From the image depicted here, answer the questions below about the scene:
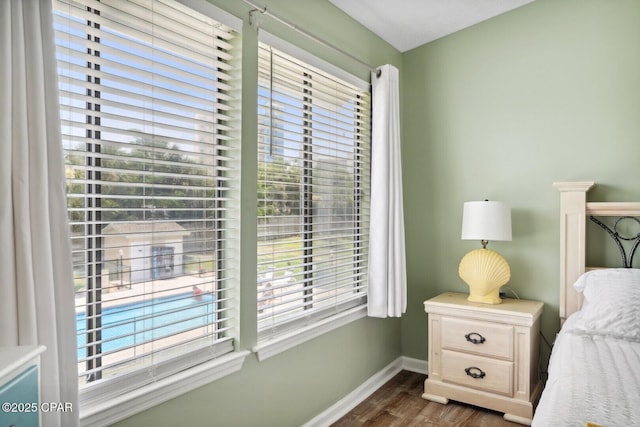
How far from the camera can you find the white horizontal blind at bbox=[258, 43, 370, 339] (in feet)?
7.23

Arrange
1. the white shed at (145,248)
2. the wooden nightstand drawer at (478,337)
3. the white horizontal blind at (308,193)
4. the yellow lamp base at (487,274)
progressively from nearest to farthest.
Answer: the white shed at (145,248), the white horizontal blind at (308,193), the wooden nightstand drawer at (478,337), the yellow lamp base at (487,274)

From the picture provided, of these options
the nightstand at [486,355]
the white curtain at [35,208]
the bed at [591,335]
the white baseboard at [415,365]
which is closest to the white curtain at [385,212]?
the nightstand at [486,355]

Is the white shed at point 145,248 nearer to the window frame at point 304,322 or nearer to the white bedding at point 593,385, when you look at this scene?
the window frame at point 304,322

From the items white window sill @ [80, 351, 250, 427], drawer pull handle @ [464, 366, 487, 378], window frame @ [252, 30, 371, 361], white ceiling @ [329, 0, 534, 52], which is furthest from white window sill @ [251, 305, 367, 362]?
white ceiling @ [329, 0, 534, 52]

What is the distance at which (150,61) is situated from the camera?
5.37 ft

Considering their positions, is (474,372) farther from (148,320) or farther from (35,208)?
(35,208)

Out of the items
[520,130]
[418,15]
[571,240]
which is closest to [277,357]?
[571,240]

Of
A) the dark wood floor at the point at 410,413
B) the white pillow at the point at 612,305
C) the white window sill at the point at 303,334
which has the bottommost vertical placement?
the dark wood floor at the point at 410,413

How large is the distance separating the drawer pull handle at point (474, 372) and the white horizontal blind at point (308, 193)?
80 cm

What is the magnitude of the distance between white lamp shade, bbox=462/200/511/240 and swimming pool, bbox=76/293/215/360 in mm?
1752

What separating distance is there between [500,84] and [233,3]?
2.04 metres

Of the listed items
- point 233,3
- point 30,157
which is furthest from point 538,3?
point 30,157

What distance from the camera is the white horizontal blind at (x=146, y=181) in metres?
1.46

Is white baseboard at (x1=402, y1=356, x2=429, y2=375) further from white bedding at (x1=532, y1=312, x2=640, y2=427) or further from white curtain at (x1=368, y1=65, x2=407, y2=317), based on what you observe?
white bedding at (x1=532, y1=312, x2=640, y2=427)
